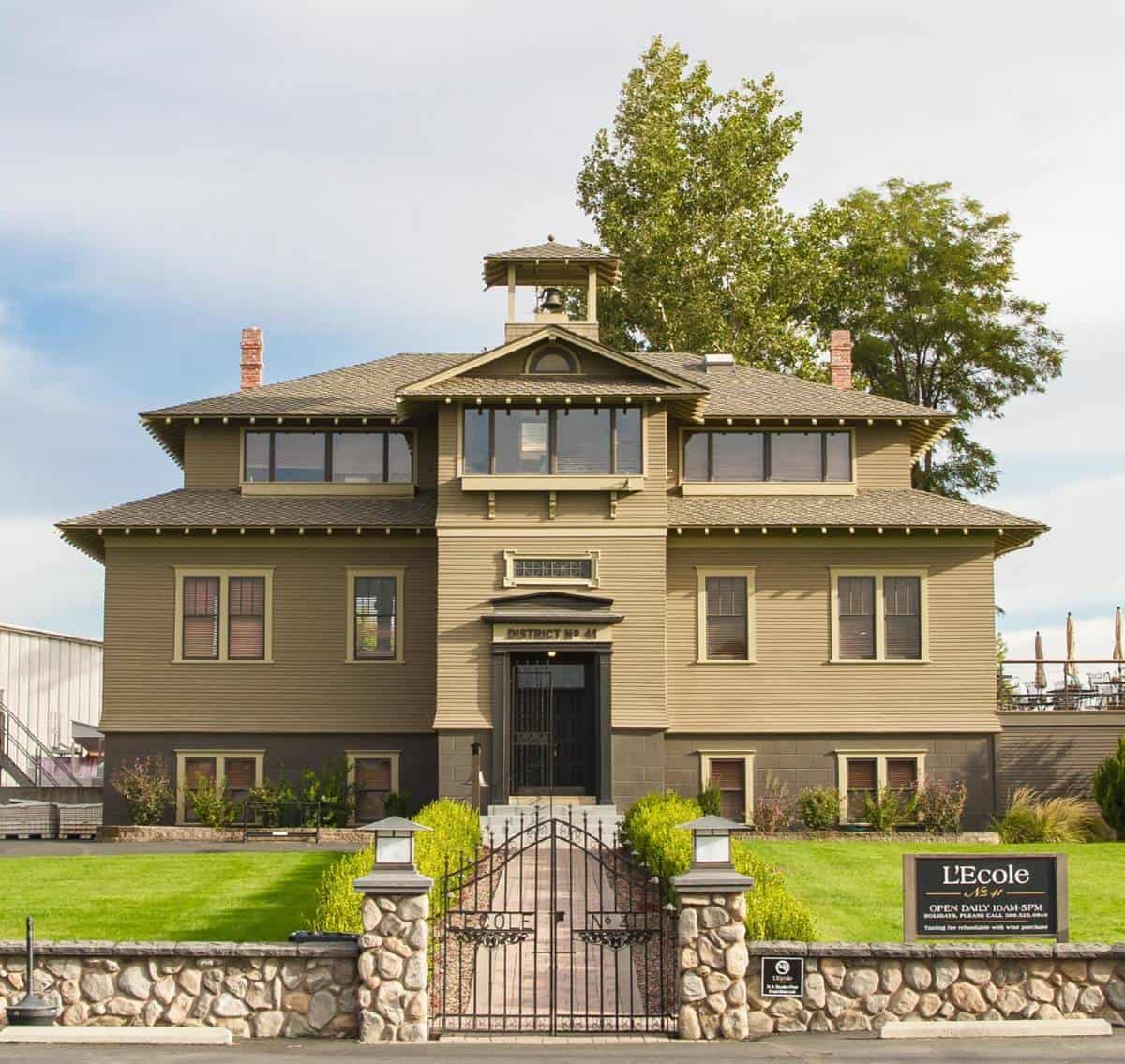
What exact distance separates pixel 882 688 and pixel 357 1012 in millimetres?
20420

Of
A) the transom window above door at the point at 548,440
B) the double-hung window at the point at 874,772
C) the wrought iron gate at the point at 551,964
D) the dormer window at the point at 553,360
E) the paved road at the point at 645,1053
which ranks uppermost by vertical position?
the dormer window at the point at 553,360

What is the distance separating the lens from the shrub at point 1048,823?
1321 inches

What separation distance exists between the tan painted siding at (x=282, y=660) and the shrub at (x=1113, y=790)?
1345cm

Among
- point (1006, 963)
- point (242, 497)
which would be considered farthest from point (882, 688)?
point (1006, 963)

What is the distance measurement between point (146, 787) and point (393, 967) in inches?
758

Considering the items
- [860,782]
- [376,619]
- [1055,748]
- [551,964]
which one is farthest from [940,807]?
[551,964]

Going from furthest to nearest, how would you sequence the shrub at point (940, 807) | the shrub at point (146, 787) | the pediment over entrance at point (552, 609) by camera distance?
1. the shrub at point (146, 787)
2. the shrub at point (940, 807)
3. the pediment over entrance at point (552, 609)

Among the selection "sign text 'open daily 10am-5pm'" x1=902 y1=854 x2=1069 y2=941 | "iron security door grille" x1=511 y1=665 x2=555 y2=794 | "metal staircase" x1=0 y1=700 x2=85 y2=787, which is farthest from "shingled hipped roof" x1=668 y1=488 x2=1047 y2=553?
"metal staircase" x1=0 y1=700 x2=85 y2=787

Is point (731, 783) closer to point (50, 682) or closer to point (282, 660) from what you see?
point (282, 660)

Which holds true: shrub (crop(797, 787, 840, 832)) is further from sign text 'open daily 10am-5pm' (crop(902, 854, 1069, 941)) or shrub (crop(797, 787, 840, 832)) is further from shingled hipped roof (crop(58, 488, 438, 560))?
sign text 'open daily 10am-5pm' (crop(902, 854, 1069, 941))

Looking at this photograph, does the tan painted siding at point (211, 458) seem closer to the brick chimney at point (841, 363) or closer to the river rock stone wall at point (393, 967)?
the brick chimney at point (841, 363)

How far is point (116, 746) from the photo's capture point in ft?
117

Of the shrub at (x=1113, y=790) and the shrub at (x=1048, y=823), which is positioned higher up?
the shrub at (x=1113, y=790)

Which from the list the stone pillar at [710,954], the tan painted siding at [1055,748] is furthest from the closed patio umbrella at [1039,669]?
the stone pillar at [710,954]
